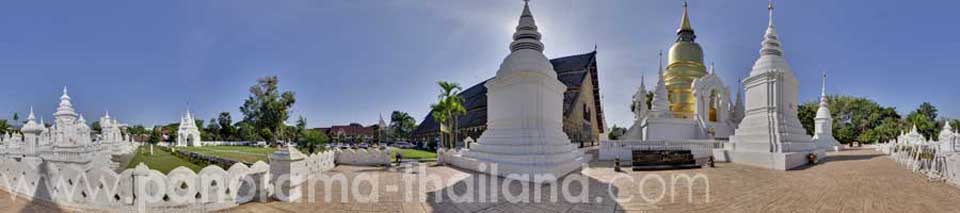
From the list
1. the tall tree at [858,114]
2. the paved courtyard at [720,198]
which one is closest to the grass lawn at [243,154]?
the paved courtyard at [720,198]

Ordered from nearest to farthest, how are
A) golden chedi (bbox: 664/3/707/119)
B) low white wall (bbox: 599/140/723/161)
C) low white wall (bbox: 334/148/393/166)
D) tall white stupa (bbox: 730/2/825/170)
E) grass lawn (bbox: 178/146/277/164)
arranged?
tall white stupa (bbox: 730/2/825/170) → low white wall (bbox: 334/148/393/166) → low white wall (bbox: 599/140/723/161) → grass lawn (bbox: 178/146/277/164) → golden chedi (bbox: 664/3/707/119)

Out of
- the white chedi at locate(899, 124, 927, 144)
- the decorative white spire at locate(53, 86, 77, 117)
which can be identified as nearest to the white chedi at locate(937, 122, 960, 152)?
the white chedi at locate(899, 124, 927, 144)

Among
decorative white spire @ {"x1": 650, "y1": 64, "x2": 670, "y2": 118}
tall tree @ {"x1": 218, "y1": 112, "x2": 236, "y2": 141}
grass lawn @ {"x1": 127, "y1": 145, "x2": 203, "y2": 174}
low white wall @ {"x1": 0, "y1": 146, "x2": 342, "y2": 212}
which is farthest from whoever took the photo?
tall tree @ {"x1": 218, "y1": 112, "x2": 236, "y2": 141}

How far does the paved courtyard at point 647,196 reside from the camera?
5.93m

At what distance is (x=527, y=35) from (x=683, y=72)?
61.0ft

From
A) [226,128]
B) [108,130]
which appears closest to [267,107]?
[108,130]

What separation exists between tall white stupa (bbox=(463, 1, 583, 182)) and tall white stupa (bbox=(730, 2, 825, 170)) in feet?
22.2

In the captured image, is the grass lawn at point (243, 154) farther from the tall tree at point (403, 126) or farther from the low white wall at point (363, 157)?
the tall tree at point (403, 126)

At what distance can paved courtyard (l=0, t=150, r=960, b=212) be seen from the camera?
5.93m

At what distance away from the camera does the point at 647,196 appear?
6785 mm

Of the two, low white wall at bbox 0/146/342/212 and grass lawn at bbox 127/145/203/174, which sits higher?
low white wall at bbox 0/146/342/212

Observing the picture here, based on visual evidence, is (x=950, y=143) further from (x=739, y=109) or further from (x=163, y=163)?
(x=163, y=163)

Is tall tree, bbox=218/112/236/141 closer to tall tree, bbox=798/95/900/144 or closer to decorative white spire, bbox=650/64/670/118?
decorative white spire, bbox=650/64/670/118

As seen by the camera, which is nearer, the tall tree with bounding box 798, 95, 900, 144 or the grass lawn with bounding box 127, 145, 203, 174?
the grass lawn with bounding box 127, 145, 203, 174
